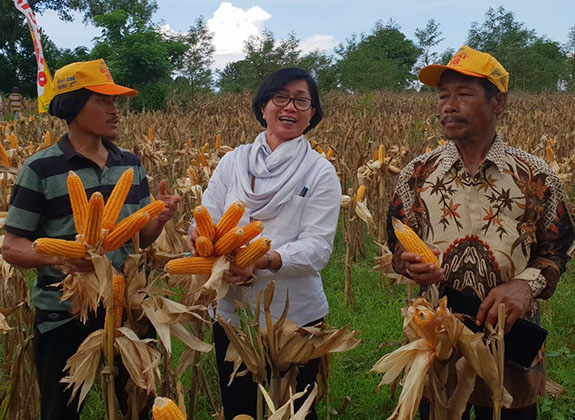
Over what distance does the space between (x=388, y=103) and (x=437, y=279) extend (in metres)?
20.7

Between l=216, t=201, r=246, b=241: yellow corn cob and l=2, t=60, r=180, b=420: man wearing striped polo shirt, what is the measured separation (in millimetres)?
409

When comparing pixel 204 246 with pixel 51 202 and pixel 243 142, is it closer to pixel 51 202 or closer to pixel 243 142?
pixel 51 202

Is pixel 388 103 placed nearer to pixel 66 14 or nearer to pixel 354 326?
pixel 354 326

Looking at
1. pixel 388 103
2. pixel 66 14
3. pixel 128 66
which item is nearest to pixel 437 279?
pixel 388 103

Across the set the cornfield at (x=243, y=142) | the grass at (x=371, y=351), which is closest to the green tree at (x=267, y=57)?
the cornfield at (x=243, y=142)

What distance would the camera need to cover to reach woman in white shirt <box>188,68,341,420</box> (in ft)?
7.39

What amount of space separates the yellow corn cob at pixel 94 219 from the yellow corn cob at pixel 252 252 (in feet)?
1.67

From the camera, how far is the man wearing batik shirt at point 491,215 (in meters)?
2.00

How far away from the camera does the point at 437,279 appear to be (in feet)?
6.25

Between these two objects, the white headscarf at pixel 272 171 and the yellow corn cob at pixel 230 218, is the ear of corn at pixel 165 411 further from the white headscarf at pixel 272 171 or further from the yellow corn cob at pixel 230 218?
the white headscarf at pixel 272 171

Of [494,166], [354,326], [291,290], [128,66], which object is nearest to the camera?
[494,166]

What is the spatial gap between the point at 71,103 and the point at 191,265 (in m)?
0.97

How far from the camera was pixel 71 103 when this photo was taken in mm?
2326

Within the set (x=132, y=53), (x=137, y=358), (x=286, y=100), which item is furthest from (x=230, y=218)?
(x=132, y=53)
